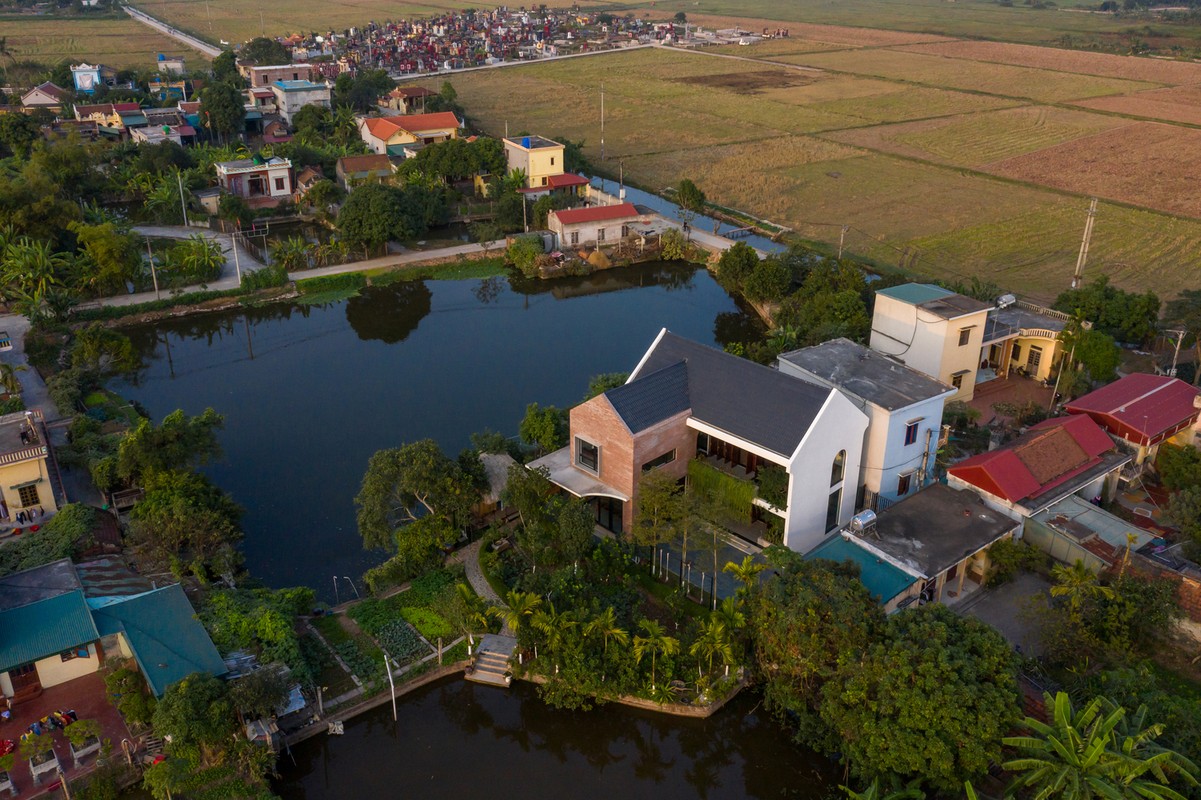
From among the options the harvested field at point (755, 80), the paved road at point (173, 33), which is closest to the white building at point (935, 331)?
the harvested field at point (755, 80)

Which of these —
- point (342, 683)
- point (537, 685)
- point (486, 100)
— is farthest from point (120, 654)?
point (486, 100)

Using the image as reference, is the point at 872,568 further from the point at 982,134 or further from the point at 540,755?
the point at 982,134

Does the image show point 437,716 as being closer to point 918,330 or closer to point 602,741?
point 602,741

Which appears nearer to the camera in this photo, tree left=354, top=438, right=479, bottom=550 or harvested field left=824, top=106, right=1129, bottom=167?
tree left=354, top=438, right=479, bottom=550

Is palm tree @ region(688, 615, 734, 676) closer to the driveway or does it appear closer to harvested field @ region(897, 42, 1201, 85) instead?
the driveway

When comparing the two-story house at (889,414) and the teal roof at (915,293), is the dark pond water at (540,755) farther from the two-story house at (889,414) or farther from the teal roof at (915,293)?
the teal roof at (915,293)

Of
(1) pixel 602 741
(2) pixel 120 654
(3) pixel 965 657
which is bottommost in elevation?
(1) pixel 602 741

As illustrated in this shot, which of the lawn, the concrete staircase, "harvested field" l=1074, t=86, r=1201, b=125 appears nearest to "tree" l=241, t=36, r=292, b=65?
the lawn
